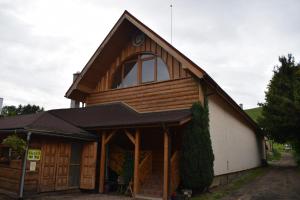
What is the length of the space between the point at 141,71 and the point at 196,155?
552 cm

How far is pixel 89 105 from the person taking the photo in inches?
604

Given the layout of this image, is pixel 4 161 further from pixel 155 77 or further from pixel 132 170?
pixel 155 77

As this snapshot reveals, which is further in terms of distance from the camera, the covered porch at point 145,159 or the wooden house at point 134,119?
the wooden house at point 134,119

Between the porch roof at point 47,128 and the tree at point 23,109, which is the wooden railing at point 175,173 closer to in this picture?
the porch roof at point 47,128

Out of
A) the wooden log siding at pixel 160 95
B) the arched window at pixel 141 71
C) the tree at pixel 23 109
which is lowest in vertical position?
the wooden log siding at pixel 160 95

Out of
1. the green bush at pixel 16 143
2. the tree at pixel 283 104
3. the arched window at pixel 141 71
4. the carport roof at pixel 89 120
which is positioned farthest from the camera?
the tree at pixel 283 104

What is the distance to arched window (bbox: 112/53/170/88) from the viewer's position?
43.2ft

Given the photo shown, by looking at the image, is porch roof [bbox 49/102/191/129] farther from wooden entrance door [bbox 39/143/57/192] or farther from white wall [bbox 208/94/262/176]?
white wall [bbox 208/94/262/176]

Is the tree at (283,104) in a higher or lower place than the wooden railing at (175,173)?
higher

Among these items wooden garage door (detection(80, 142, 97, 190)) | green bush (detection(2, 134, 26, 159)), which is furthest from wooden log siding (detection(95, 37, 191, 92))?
green bush (detection(2, 134, 26, 159))

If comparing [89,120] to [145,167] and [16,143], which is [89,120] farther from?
[16,143]

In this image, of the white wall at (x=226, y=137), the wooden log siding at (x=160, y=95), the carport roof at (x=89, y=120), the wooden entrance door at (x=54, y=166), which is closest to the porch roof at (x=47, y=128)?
the carport roof at (x=89, y=120)

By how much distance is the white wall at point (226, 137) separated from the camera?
12.6 m

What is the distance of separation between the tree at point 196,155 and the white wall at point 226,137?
158cm
